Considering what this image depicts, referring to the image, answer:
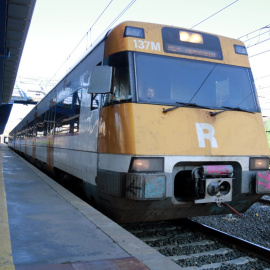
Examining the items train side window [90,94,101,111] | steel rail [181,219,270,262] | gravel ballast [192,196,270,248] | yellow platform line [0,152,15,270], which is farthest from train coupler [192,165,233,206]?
yellow platform line [0,152,15,270]

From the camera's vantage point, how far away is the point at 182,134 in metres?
4.24

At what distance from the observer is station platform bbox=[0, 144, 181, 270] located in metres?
2.76

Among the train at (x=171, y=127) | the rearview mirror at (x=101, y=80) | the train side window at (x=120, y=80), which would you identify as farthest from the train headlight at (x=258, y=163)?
the rearview mirror at (x=101, y=80)

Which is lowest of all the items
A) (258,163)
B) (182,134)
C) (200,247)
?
(200,247)

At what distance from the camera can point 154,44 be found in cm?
445

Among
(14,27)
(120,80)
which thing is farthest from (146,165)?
(14,27)

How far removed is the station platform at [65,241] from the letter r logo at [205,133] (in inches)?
65.0

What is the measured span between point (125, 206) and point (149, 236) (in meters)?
1.04

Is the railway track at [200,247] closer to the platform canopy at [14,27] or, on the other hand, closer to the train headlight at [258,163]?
the train headlight at [258,163]

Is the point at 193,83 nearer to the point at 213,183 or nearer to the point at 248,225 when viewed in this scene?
the point at 213,183

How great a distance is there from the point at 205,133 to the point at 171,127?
55 centimetres

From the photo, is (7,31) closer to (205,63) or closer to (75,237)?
(205,63)

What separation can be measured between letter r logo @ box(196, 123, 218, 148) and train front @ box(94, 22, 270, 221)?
0.05 ft

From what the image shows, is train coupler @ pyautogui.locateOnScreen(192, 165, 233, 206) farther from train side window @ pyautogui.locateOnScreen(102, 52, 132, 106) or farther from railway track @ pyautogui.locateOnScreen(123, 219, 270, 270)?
train side window @ pyautogui.locateOnScreen(102, 52, 132, 106)
